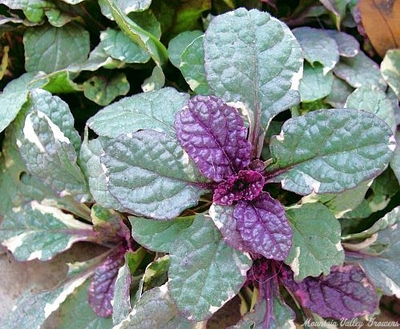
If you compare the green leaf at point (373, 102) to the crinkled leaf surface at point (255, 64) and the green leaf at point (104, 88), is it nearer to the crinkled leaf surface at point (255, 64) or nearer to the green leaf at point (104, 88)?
the crinkled leaf surface at point (255, 64)

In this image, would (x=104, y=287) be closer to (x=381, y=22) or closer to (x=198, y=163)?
(x=198, y=163)

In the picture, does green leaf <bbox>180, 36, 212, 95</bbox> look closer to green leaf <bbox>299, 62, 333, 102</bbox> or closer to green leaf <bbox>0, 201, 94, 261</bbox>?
green leaf <bbox>299, 62, 333, 102</bbox>

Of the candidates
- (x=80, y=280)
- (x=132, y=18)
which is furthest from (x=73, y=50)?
(x=80, y=280)

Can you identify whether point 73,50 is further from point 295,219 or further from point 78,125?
point 295,219

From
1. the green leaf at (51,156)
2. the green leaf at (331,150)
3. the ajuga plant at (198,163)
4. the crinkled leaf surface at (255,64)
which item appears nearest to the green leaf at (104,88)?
the ajuga plant at (198,163)

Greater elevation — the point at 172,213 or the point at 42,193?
the point at 172,213

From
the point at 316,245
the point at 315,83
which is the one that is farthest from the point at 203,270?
the point at 315,83

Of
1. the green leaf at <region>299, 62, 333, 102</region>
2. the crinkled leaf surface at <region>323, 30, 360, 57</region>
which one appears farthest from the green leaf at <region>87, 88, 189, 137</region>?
the crinkled leaf surface at <region>323, 30, 360, 57</region>
